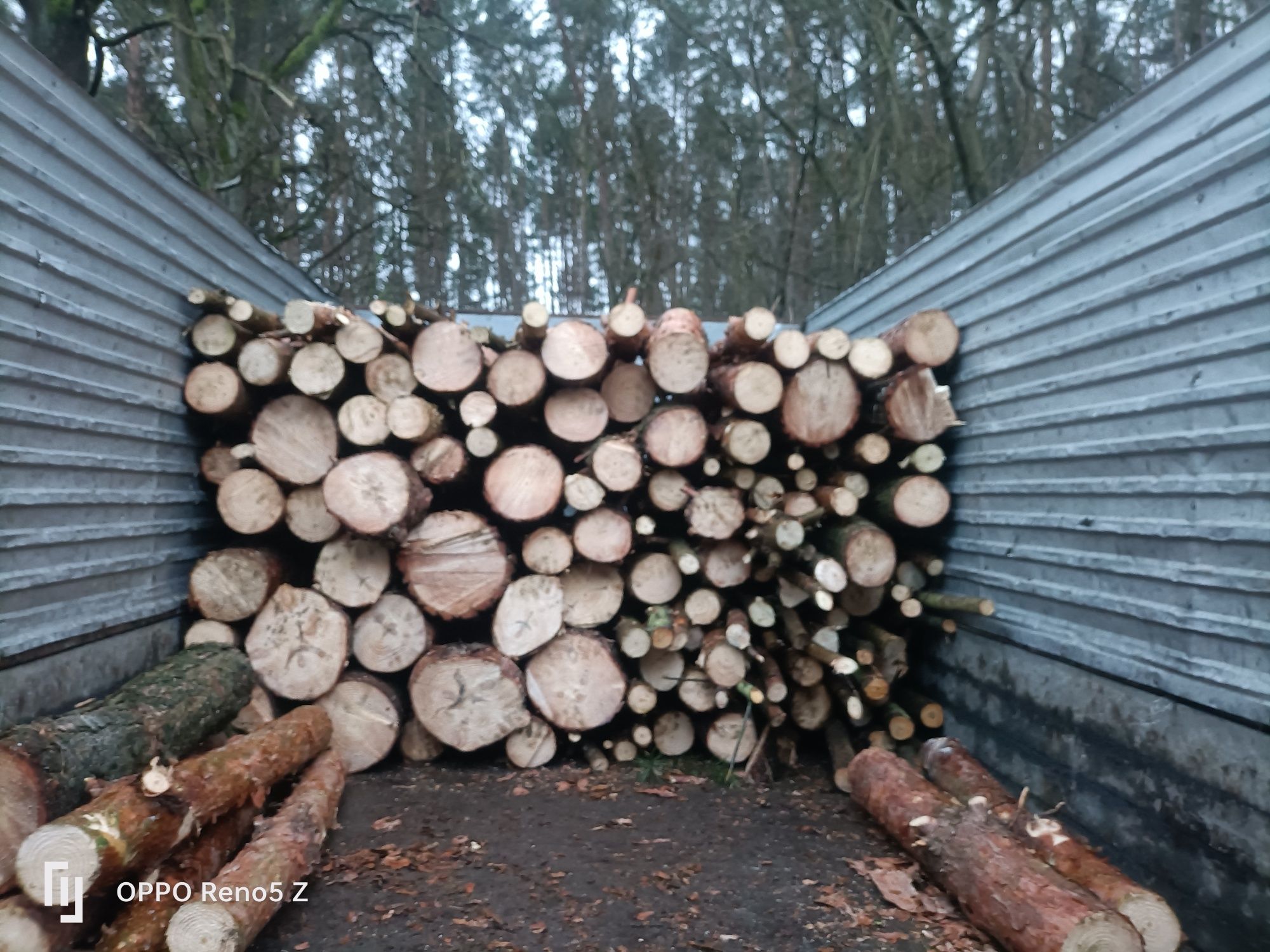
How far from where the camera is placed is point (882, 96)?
9773 mm

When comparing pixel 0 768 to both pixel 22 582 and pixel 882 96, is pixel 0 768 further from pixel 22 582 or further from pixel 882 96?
pixel 882 96

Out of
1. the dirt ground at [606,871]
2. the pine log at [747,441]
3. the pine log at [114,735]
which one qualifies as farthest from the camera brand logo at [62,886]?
the pine log at [747,441]

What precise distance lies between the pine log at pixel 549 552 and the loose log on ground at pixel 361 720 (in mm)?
959

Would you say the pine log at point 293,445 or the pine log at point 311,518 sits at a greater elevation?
the pine log at point 293,445

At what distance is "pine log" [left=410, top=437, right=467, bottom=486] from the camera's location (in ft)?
12.9

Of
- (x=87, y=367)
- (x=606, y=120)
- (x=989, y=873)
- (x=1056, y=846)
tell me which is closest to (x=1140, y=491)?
(x=1056, y=846)

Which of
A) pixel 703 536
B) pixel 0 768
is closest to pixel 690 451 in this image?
pixel 703 536

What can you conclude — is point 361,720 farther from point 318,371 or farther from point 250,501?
point 318,371

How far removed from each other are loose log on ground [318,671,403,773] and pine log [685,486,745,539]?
5.65ft

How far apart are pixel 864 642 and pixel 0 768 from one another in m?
3.43

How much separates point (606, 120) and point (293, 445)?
1029 cm

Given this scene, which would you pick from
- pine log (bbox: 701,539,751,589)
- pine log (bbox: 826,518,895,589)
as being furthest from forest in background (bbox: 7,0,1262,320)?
pine log (bbox: 826,518,895,589)

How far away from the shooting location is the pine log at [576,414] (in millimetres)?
4062

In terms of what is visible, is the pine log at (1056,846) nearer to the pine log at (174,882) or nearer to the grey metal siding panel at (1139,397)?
the grey metal siding panel at (1139,397)
